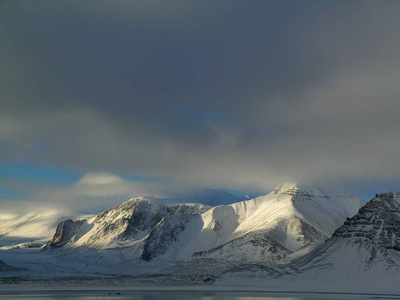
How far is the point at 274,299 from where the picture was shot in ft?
652

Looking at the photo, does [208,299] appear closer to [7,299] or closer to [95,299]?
[95,299]

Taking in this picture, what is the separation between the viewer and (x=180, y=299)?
630ft

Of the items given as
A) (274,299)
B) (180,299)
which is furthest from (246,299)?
(180,299)

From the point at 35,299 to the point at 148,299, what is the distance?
127ft

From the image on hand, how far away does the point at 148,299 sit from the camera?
193500 millimetres

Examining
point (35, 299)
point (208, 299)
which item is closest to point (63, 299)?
point (35, 299)

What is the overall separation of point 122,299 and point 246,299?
4242cm

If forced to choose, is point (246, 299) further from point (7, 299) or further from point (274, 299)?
point (7, 299)

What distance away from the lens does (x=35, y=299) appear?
194m

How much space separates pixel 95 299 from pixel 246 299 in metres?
52.0

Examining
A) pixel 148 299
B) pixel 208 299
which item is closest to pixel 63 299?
pixel 148 299

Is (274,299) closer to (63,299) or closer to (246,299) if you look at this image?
(246,299)

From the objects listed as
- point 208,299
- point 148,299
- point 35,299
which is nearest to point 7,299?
point 35,299

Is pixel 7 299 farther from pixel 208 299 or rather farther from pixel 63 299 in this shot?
pixel 208 299
